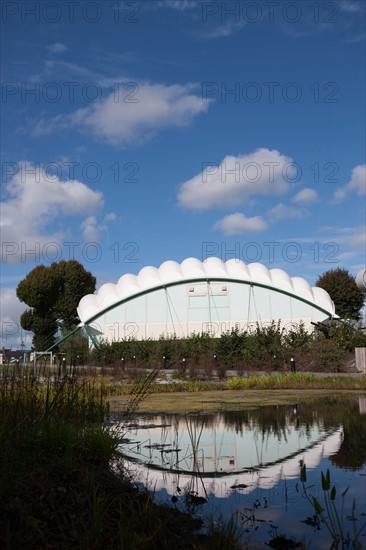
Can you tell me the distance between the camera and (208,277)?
43.9 m

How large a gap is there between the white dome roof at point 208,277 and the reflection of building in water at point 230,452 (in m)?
34.0

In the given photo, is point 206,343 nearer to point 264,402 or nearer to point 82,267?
point 264,402

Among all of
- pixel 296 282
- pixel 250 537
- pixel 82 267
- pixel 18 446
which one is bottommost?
pixel 250 537

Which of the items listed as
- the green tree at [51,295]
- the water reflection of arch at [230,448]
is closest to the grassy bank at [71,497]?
the water reflection of arch at [230,448]

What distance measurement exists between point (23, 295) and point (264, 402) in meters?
49.0

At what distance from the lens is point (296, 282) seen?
4588 cm

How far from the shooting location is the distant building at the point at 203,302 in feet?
144

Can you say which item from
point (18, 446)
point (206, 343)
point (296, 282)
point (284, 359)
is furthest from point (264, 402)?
point (296, 282)

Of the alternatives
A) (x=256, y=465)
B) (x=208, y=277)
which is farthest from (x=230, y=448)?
(x=208, y=277)

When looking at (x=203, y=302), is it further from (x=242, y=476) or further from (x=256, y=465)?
(x=242, y=476)

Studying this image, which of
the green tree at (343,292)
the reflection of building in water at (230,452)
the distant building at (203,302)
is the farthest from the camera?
the green tree at (343,292)

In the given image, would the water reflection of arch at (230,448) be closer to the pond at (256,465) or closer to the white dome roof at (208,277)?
the pond at (256,465)

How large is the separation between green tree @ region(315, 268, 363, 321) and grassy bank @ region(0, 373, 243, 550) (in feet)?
172

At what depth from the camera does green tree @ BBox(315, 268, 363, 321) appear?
186 ft
